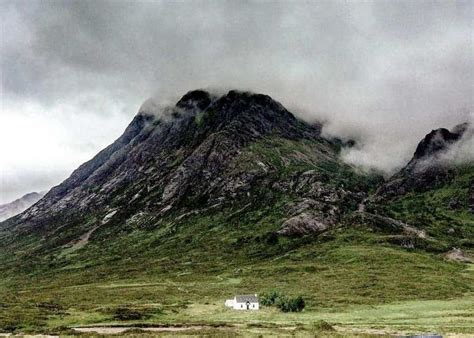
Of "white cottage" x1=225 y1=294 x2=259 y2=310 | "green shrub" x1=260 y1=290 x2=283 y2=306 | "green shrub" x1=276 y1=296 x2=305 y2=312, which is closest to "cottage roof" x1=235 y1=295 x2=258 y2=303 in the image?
"white cottage" x1=225 y1=294 x2=259 y2=310

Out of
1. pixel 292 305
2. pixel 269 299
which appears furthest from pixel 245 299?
pixel 292 305

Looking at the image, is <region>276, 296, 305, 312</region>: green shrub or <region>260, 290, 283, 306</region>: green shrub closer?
<region>276, 296, 305, 312</region>: green shrub

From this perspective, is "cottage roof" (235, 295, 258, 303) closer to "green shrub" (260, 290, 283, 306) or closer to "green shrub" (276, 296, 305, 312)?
"green shrub" (260, 290, 283, 306)

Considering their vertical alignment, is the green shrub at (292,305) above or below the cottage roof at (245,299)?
below

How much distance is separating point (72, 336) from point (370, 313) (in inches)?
2968

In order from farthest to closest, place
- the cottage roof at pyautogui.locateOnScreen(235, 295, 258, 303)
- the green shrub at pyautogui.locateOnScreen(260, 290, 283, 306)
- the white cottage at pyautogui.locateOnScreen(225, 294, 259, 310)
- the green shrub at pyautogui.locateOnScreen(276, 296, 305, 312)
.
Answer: the green shrub at pyautogui.locateOnScreen(260, 290, 283, 306)
the cottage roof at pyautogui.locateOnScreen(235, 295, 258, 303)
the white cottage at pyautogui.locateOnScreen(225, 294, 259, 310)
the green shrub at pyautogui.locateOnScreen(276, 296, 305, 312)

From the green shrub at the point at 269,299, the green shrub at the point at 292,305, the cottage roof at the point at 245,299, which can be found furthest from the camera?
the green shrub at the point at 269,299

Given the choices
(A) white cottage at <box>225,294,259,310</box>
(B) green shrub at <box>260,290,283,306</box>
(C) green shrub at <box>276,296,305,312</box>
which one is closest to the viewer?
(C) green shrub at <box>276,296,305,312</box>

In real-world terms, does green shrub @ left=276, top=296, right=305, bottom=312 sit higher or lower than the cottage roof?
lower

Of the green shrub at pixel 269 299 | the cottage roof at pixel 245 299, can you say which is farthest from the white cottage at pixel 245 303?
the green shrub at pixel 269 299

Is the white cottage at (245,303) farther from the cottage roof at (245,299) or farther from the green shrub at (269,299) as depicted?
the green shrub at (269,299)

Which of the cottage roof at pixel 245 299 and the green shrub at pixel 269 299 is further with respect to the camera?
the green shrub at pixel 269 299

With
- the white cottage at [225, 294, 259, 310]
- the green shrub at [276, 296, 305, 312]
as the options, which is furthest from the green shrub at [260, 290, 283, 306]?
the green shrub at [276, 296, 305, 312]

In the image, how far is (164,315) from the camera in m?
129
